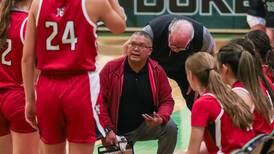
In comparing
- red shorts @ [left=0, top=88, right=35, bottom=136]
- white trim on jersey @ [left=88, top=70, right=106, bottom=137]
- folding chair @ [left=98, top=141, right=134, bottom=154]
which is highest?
white trim on jersey @ [left=88, top=70, right=106, bottom=137]

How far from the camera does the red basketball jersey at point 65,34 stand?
3406 millimetres

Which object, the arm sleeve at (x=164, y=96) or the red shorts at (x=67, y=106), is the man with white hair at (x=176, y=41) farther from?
the red shorts at (x=67, y=106)

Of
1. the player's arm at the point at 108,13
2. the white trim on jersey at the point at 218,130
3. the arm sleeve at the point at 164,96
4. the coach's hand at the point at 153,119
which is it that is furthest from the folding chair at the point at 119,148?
the player's arm at the point at 108,13

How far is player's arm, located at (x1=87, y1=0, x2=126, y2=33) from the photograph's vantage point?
134 inches

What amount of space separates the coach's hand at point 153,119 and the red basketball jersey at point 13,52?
44.1 inches

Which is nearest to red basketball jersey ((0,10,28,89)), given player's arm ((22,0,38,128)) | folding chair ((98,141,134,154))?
player's arm ((22,0,38,128))

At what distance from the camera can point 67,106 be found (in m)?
3.42

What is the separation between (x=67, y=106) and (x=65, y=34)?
0.35m

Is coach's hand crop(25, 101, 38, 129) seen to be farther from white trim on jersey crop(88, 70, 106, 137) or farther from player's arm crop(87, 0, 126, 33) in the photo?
player's arm crop(87, 0, 126, 33)

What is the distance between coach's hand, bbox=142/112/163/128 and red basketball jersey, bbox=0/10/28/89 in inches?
44.1

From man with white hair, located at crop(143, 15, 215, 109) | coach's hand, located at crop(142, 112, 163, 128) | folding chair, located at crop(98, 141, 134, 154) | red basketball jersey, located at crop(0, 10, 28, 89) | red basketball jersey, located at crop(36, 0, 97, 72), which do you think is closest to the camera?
red basketball jersey, located at crop(36, 0, 97, 72)

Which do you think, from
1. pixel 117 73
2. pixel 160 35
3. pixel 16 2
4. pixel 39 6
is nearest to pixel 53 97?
pixel 39 6

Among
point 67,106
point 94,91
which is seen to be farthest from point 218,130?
point 67,106

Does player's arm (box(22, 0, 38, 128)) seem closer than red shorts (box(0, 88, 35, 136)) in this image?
Yes
